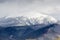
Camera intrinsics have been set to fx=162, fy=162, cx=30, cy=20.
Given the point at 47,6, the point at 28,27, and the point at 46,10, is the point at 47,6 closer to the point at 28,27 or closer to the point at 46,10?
the point at 46,10

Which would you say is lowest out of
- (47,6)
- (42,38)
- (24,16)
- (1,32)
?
(42,38)

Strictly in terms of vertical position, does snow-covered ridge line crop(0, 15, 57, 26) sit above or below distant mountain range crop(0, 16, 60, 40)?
above

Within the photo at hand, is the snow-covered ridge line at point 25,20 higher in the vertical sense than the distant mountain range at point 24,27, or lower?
higher

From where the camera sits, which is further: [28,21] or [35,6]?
[35,6]

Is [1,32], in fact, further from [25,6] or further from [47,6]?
[47,6]

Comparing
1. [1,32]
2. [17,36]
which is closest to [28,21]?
[17,36]

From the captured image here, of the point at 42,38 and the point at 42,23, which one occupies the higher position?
the point at 42,23

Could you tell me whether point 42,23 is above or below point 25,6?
below

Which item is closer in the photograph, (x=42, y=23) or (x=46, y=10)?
(x=42, y=23)

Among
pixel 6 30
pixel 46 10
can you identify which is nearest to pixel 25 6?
pixel 46 10
